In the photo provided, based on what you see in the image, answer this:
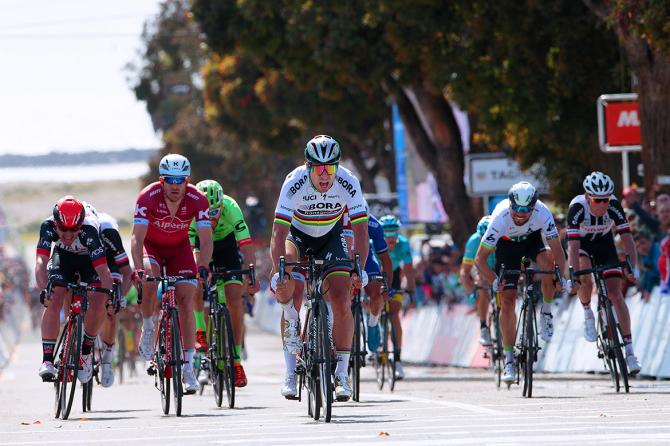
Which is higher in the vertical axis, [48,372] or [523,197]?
[523,197]

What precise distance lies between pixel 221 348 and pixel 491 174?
1703cm

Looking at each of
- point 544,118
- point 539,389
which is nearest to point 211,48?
point 544,118

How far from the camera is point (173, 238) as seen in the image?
625 inches

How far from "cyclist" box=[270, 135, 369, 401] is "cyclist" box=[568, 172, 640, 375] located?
3.70 meters

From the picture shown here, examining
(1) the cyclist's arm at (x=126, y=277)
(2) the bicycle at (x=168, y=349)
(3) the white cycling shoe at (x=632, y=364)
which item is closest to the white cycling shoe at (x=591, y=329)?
(3) the white cycling shoe at (x=632, y=364)

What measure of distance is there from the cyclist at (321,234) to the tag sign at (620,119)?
35.6ft

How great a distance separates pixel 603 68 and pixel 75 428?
1676 cm

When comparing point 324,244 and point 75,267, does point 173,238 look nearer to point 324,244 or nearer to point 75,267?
point 75,267

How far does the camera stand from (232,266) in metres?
17.6

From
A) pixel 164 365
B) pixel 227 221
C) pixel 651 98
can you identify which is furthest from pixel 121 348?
pixel 164 365

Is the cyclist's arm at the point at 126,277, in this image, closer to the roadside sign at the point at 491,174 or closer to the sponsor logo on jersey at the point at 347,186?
the sponsor logo on jersey at the point at 347,186

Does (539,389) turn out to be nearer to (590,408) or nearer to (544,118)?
(590,408)

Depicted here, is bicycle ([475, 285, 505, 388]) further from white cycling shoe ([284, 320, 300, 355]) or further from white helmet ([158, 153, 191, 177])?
white cycling shoe ([284, 320, 300, 355])

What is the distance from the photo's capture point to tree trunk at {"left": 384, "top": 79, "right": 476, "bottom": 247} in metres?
36.0
